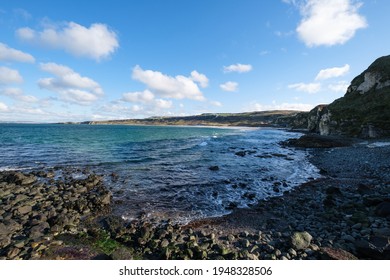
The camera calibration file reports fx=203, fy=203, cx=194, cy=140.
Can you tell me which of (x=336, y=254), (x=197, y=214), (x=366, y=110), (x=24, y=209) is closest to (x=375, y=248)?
(x=336, y=254)

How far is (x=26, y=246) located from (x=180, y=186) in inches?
450

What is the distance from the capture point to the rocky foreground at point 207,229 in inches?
320

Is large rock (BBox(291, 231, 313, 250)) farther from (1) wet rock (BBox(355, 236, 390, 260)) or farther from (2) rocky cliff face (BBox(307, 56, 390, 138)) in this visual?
(2) rocky cliff face (BBox(307, 56, 390, 138))

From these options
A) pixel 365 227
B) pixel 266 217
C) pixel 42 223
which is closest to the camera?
pixel 365 227

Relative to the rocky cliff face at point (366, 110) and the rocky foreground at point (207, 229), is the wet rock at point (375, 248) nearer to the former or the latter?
the rocky foreground at point (207, 229)

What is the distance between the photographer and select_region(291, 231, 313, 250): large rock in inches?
326

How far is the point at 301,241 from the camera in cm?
845

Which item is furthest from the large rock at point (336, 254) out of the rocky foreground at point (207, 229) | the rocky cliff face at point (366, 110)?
the rocky cliff face at point (366, 110)

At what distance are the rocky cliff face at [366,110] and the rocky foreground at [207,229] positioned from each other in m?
39.3

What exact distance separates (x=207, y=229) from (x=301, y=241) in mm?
4467

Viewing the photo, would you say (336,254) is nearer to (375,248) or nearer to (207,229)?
(375,248)
